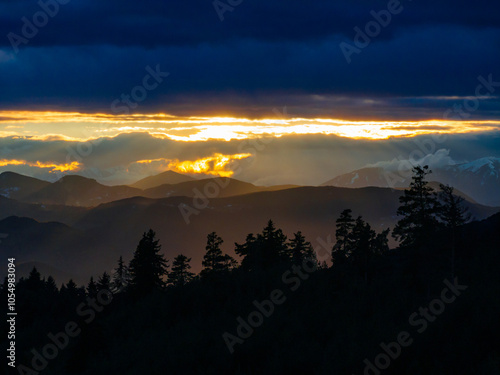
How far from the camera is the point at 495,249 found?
160 feet

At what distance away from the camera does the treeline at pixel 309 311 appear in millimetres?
23016

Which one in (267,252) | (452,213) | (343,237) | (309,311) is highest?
(267,252)

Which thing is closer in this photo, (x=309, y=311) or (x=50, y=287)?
(x=309, y=311)

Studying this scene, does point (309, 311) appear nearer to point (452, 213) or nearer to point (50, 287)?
point (452, 213)

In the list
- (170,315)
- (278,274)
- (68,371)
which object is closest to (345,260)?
(278,274)

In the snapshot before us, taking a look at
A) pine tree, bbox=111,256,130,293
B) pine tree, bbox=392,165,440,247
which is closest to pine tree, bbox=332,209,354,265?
pine tree, bbox=392,165,440,247

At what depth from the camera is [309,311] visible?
3253 cm

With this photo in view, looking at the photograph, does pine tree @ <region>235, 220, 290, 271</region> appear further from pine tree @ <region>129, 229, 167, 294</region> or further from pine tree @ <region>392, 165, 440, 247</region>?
pine tree @ <region>392, 165, 440, 247</region>

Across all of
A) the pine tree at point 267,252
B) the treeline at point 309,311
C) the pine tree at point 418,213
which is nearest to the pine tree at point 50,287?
the treeline at point 309,311

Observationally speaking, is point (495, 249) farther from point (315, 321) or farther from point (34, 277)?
point (34, 277)

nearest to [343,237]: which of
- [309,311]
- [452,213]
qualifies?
[452,213]

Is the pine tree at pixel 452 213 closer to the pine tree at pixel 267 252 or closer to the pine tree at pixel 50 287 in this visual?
the pine tree at pixel 267 252

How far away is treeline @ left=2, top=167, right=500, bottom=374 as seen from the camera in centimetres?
2302

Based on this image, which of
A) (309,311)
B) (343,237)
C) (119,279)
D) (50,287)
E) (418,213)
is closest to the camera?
(309,311)
